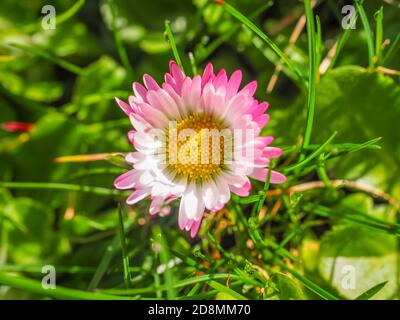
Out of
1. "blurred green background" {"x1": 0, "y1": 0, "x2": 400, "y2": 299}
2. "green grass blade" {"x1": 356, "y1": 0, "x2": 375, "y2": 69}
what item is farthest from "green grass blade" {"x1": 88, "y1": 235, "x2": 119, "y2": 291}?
"green grass blade" {"x1": 356, "y1": 0, "x2": 375, "y2": 69}

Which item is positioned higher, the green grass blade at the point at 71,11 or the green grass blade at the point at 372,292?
the green grass blade at the point at 71,11

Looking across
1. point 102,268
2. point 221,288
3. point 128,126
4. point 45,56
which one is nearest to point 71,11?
point 45,56

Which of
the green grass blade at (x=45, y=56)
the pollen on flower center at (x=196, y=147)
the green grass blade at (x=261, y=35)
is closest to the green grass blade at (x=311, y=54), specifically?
the green grass blade at (x=261, y=35)

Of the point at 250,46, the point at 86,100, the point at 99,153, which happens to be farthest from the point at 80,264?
the point at 250,46

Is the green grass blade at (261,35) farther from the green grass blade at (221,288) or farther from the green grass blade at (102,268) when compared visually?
the green grass blade at (102,268)

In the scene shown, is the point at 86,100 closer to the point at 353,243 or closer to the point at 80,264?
the point at 80,264

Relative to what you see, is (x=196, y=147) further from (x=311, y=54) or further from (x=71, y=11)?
(x=71, y=11)

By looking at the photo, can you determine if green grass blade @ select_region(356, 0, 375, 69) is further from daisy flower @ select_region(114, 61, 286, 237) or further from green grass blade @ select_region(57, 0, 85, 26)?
green grass blade @ select_region(57, 0, 85, 26)

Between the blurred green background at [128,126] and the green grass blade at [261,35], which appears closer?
the green grass blade at [261,35]
